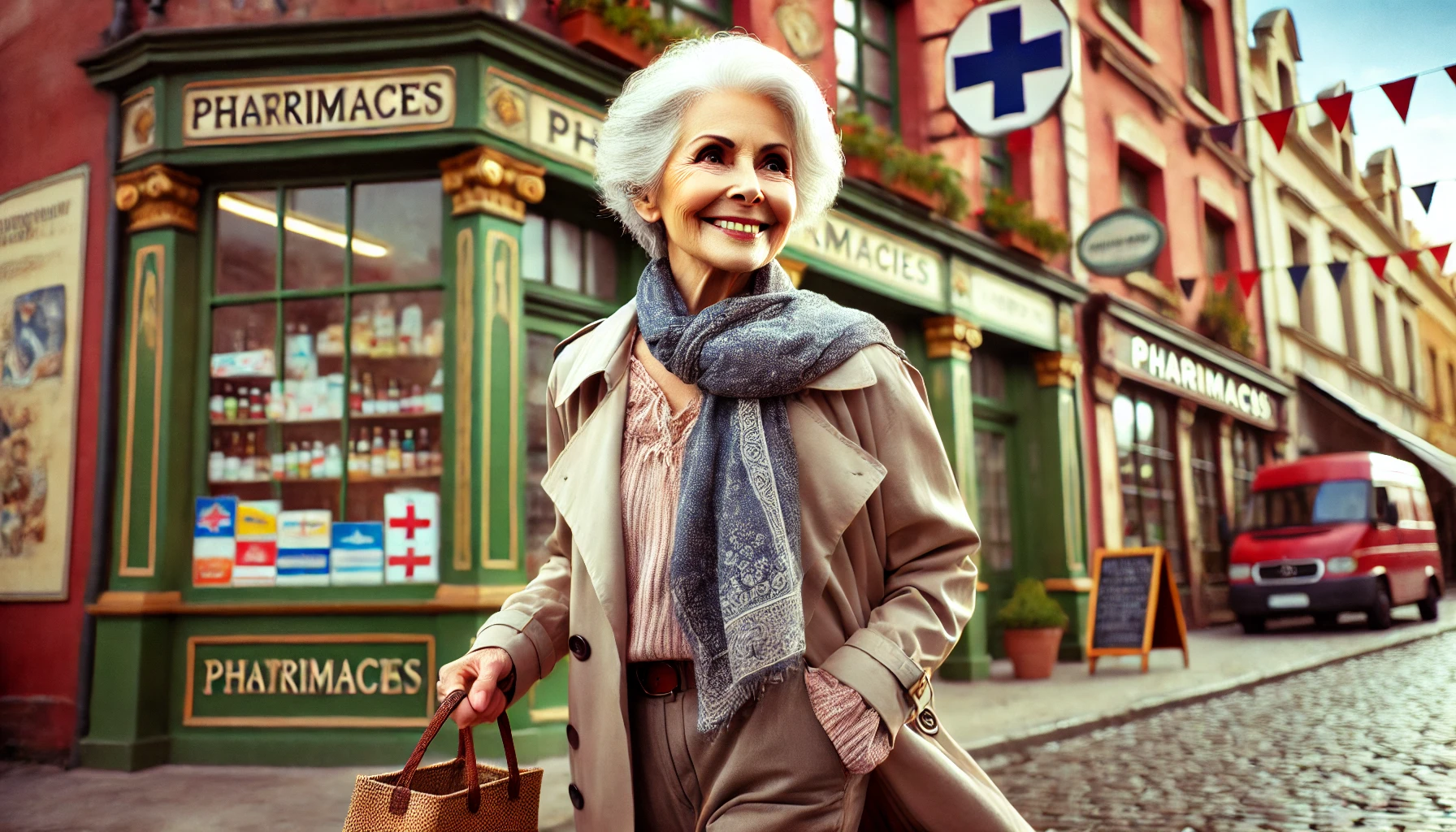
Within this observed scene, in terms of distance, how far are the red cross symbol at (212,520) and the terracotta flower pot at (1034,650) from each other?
6196 mm

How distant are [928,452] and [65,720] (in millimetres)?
6644

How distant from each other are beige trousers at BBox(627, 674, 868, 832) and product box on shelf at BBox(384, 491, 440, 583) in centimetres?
506

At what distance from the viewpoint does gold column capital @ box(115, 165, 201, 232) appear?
21.9 feet

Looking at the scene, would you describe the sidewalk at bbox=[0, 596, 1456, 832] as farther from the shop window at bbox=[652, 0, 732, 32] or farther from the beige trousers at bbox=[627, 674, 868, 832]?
the shop window at bbox=[652, 0, 732, 32]

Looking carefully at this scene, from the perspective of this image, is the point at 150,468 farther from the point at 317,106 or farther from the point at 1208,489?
the point at 1208,489

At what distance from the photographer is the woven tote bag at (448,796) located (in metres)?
1.55

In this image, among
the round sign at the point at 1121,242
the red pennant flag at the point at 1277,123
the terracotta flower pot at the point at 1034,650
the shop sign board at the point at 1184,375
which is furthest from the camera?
the shop sign board at the point at 1184,375

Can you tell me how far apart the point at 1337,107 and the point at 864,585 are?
9.40 metres

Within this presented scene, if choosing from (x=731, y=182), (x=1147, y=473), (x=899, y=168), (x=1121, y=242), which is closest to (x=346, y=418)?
(x=899, y=168)

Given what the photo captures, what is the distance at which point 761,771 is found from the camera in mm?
1553

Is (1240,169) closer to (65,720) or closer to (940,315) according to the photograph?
(940,315)

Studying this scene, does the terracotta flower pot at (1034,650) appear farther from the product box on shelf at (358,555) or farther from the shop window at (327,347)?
the product box on shelf at (358,555)

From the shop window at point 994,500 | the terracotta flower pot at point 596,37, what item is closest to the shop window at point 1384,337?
the shop window at point 994,500

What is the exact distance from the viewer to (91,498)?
6.84 metres
